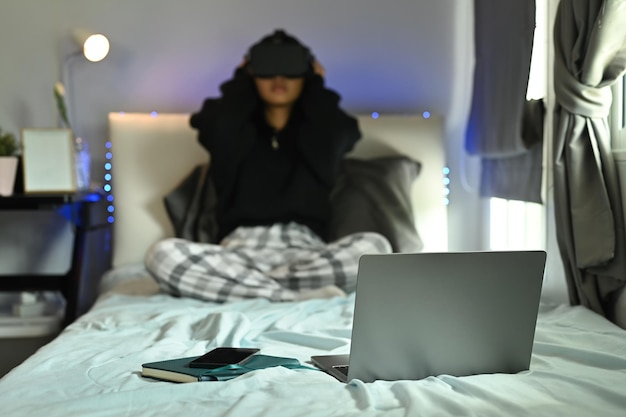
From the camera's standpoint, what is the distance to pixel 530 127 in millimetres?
2242

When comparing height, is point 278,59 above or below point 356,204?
above

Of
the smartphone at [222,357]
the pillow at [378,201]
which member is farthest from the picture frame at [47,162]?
the smartphone at [222,357]

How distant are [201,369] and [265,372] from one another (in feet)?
0.36

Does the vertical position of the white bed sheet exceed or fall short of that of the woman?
it falls short

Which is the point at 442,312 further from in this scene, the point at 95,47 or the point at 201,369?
the point at 95,47

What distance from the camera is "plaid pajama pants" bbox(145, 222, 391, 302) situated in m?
2.06

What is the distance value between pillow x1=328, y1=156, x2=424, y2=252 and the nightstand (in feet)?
2.71

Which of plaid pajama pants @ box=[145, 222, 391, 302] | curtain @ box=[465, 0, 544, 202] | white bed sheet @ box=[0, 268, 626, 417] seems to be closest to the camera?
white bed sheet @ box=[0, 268, 626, 417]

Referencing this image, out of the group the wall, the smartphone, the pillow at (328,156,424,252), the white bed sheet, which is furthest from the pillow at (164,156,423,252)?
the smartphone

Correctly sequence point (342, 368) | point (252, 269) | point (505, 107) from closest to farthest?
1. point (342, 368)
2. point (252, 269)
3. point (505, 107)

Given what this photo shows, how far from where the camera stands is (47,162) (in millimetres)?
2490

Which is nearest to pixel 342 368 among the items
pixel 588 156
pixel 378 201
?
pixel 588 156

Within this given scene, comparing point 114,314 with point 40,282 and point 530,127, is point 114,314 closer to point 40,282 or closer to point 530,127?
point 40,282

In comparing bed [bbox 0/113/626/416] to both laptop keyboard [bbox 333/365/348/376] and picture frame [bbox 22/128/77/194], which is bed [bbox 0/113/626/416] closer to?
laptop keyboard [bbox 333/365/348/376]
